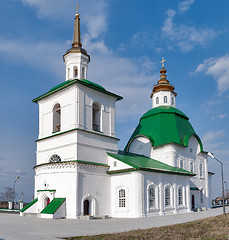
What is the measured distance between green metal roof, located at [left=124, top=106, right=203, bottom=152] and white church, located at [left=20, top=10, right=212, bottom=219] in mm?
1347

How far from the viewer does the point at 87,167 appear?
20.6 metres

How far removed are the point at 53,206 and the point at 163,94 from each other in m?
19.9

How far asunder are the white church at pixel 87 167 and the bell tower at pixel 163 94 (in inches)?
319

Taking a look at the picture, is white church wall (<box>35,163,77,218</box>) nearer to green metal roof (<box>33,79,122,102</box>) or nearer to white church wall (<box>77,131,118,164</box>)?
white church wall (<box>77,131,118,164</box>)

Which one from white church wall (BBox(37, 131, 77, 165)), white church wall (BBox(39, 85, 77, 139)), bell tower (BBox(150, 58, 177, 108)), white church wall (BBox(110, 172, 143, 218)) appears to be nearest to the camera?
white church wall (BBox(110, 172, 143, 218))

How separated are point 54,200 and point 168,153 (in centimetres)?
1208

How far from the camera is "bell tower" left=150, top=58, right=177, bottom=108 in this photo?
34.2 metres

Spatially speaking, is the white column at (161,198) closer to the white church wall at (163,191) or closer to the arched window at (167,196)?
the white church wall at (163,191)

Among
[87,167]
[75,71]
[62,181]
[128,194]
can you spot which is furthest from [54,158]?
[75,71]

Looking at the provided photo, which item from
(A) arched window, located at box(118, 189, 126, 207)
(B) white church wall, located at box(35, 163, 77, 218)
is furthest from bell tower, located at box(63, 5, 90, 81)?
(A) arched window, located at box(118, 189, 126, 207)

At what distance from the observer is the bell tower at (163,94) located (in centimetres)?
3422

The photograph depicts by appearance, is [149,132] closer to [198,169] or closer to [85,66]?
[198,169]

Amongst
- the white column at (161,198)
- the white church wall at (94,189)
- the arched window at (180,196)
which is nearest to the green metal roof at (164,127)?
the arched window at (180,196)

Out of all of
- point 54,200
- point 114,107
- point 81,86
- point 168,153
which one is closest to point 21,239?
point 54,200
